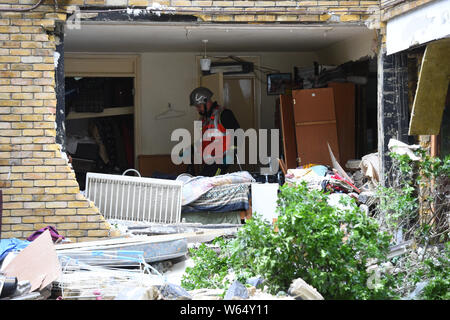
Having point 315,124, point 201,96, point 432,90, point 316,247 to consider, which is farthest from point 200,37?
point 316,247

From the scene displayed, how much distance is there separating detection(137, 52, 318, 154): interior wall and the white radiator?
12.4 ft

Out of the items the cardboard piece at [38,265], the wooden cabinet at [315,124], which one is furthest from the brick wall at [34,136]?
the wooden cabinet at [315,124]

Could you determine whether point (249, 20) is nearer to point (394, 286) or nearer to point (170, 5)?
point (170, 5)

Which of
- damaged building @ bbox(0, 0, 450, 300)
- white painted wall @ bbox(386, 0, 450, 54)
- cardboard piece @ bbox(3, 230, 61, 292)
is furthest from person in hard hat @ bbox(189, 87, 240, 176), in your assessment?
cardboard piece @ bbox(3, 230, 61, 292)

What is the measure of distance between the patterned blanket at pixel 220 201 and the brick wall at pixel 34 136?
1.42 meters

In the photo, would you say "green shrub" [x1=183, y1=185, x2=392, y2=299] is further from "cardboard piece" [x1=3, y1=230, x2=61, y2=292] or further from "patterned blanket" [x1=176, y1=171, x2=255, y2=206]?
"patterned blanket" [x1=176, y1=171, x2=255, y2=206]

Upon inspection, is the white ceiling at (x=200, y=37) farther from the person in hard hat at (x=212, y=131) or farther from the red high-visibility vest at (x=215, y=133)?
the red high-visibility vest at (x=215, y=133)

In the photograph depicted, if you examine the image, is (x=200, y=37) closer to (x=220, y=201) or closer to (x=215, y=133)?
(x=215, y=133)

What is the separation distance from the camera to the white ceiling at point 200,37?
869cm

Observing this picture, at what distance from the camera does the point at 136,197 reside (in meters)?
8.38

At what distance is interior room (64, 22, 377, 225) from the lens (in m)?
11.1

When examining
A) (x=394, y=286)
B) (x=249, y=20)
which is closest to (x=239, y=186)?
(x=249, y=20)

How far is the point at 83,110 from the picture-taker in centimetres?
1188

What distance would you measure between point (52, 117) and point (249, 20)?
2.49 meters
